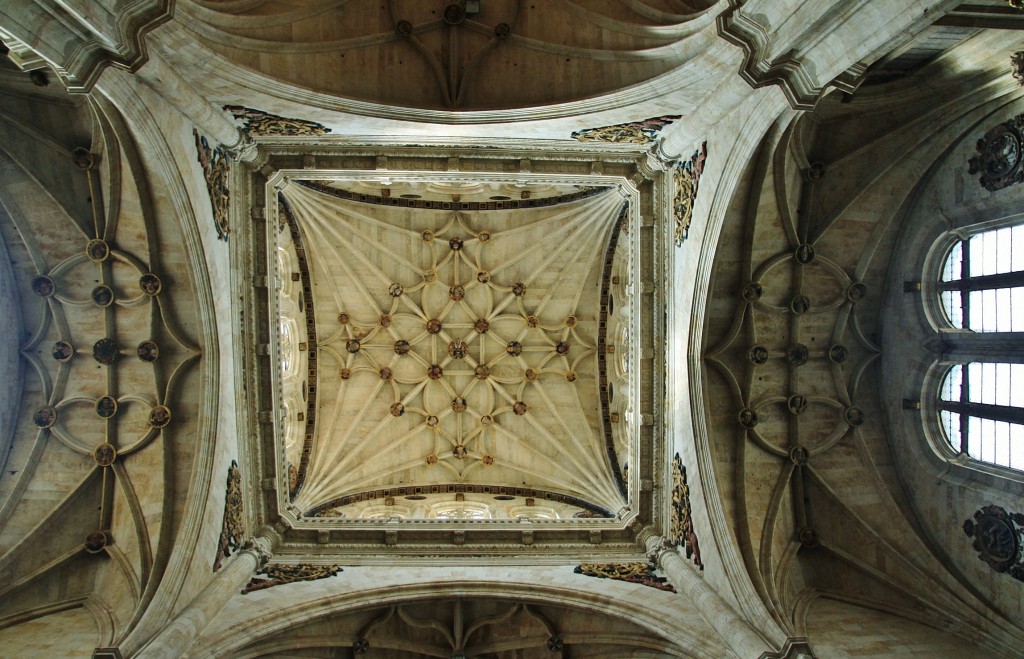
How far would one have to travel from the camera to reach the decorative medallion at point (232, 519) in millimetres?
13133

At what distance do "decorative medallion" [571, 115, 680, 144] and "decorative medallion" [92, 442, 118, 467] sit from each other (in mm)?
11443

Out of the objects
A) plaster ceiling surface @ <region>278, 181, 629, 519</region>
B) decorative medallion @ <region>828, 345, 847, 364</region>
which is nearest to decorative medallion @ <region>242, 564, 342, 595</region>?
plaster ceiling surface @ <region>278, 181, 629, 519</region>

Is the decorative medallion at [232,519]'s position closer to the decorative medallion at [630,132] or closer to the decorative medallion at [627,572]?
the decorative medallion at [627,572]

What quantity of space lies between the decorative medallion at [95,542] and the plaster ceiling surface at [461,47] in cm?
969

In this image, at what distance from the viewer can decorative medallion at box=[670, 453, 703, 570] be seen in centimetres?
1334

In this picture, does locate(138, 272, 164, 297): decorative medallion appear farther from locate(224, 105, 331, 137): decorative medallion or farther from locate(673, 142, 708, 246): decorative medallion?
locate(673, 142, 708, 246): decorative medallion

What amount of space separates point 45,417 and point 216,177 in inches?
235

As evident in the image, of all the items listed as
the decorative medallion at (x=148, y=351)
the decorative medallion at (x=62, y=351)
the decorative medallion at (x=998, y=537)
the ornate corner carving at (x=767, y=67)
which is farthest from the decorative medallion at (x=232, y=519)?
the decorative medallion at (x=998, y=537)

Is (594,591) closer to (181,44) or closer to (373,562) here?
(373,562)

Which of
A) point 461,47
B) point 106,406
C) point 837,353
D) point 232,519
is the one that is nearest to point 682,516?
point 837,353

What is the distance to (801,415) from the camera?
47.9 ft

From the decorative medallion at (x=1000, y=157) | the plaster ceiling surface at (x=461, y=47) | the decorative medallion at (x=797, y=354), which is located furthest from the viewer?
the decorative medallion at (x=797, y=354)

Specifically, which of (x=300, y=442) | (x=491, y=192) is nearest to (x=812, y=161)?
(x=491, y=192)

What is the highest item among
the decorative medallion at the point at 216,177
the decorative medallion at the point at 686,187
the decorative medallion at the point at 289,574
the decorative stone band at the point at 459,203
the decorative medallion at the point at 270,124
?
the decorative stone band at the point at 459,203
